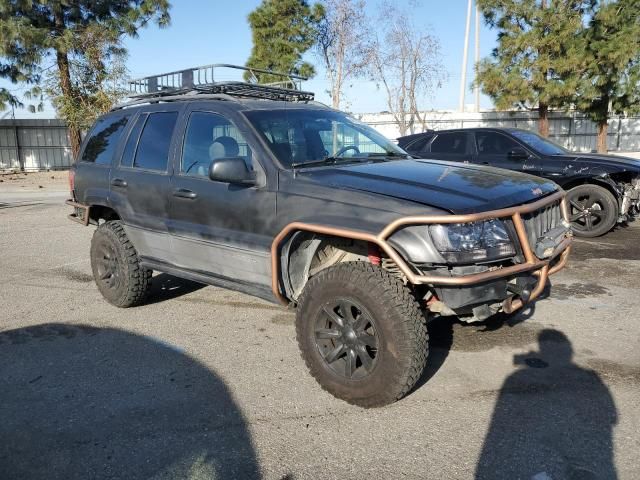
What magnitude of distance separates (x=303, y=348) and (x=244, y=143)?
159cm

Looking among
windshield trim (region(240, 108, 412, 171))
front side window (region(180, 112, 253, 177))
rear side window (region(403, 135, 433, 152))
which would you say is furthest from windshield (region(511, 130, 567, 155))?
front side window (region(180, 112, 253, 177))

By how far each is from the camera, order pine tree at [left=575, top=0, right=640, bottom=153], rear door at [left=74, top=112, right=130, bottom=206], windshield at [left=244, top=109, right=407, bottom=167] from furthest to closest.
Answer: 1. pine tree at [left=575, top=0, right=640, bottom=153]
2. rear door at [left=74, top=112, right=130, bottom=206]
3. windshield at [left=244, top=109, right=407, bottom=167]

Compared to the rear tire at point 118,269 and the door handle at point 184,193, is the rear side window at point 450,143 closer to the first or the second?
the rear tire at point 118,269

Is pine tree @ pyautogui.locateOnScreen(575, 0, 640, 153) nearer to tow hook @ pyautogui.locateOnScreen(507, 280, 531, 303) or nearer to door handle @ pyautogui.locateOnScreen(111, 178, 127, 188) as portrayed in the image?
tow hook @ pyautogui.locateOnScreen(507, 280, 531, 303)

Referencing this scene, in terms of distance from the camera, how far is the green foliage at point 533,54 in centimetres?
1625

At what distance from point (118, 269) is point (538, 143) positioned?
22.8ft

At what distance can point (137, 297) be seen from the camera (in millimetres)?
5180

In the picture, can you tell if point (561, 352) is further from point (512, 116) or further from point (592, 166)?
point (512, 116)

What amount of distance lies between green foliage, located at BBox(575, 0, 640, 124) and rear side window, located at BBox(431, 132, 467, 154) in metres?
9.01

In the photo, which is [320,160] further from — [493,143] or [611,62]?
[611,62]

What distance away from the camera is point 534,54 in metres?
17.0

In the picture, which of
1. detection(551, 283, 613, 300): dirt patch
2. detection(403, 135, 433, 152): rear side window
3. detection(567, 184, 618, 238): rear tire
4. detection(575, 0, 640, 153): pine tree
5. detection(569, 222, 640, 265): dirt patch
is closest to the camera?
detection(551, 283, 613, 300): dirt patch

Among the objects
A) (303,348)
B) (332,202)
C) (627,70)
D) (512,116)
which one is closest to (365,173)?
(332,202)

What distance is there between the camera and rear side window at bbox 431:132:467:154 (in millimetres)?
9305
